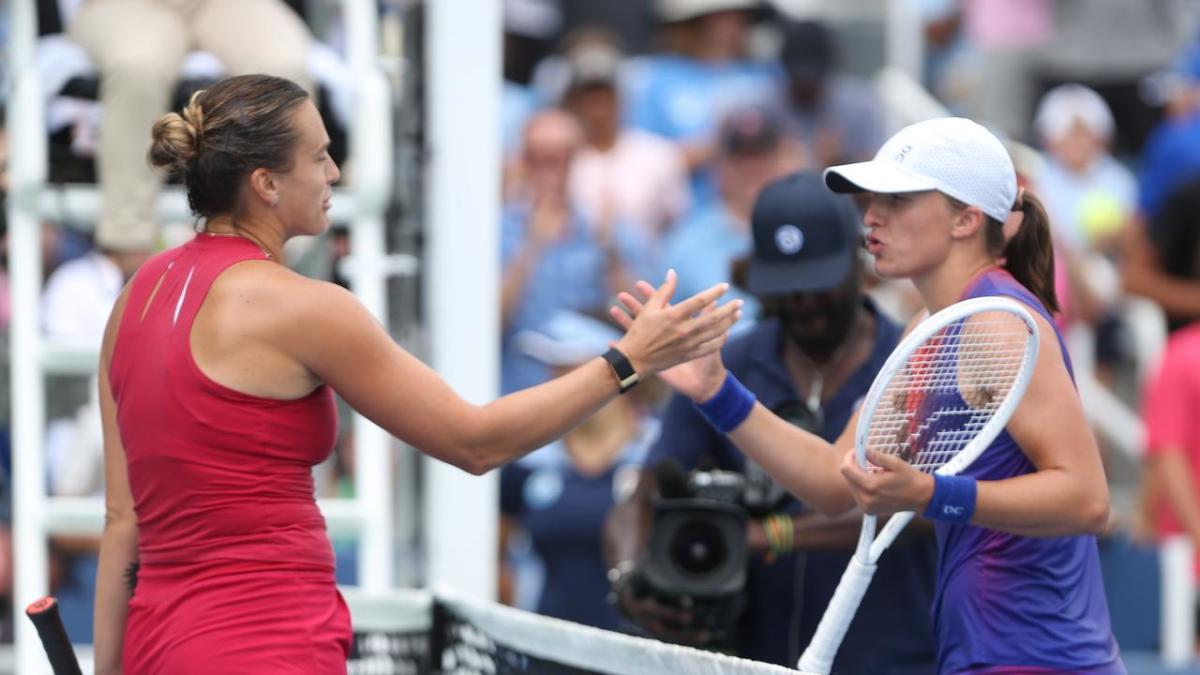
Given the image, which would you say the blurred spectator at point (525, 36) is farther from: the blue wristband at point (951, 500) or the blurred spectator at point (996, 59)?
the blue wristband at point (951, 500)

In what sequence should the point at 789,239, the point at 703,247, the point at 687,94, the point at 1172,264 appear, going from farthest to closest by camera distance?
the point at 687,94
the point at 703,247
the point at 1172,264
the point at 789,239

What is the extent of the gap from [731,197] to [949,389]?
527cm

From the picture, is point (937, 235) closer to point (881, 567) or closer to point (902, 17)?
point (881, 567)

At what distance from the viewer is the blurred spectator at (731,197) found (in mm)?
8516

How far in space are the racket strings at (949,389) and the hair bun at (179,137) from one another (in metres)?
1.26

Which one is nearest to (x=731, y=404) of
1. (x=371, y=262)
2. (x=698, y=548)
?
(x=698, y=548)

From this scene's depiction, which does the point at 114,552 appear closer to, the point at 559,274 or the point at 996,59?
the point at 559,274

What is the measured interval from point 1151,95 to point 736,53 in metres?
2.13

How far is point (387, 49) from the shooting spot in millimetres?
7309

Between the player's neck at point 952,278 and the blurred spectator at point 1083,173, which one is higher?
the player's neck at point 952,278

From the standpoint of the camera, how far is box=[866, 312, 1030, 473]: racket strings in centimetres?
354

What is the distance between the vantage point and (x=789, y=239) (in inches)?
187

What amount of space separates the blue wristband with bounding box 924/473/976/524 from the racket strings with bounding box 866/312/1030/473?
5.3 inches

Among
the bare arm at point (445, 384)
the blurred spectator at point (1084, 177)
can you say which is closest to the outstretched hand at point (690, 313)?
the bare arm at point (445, 384)
